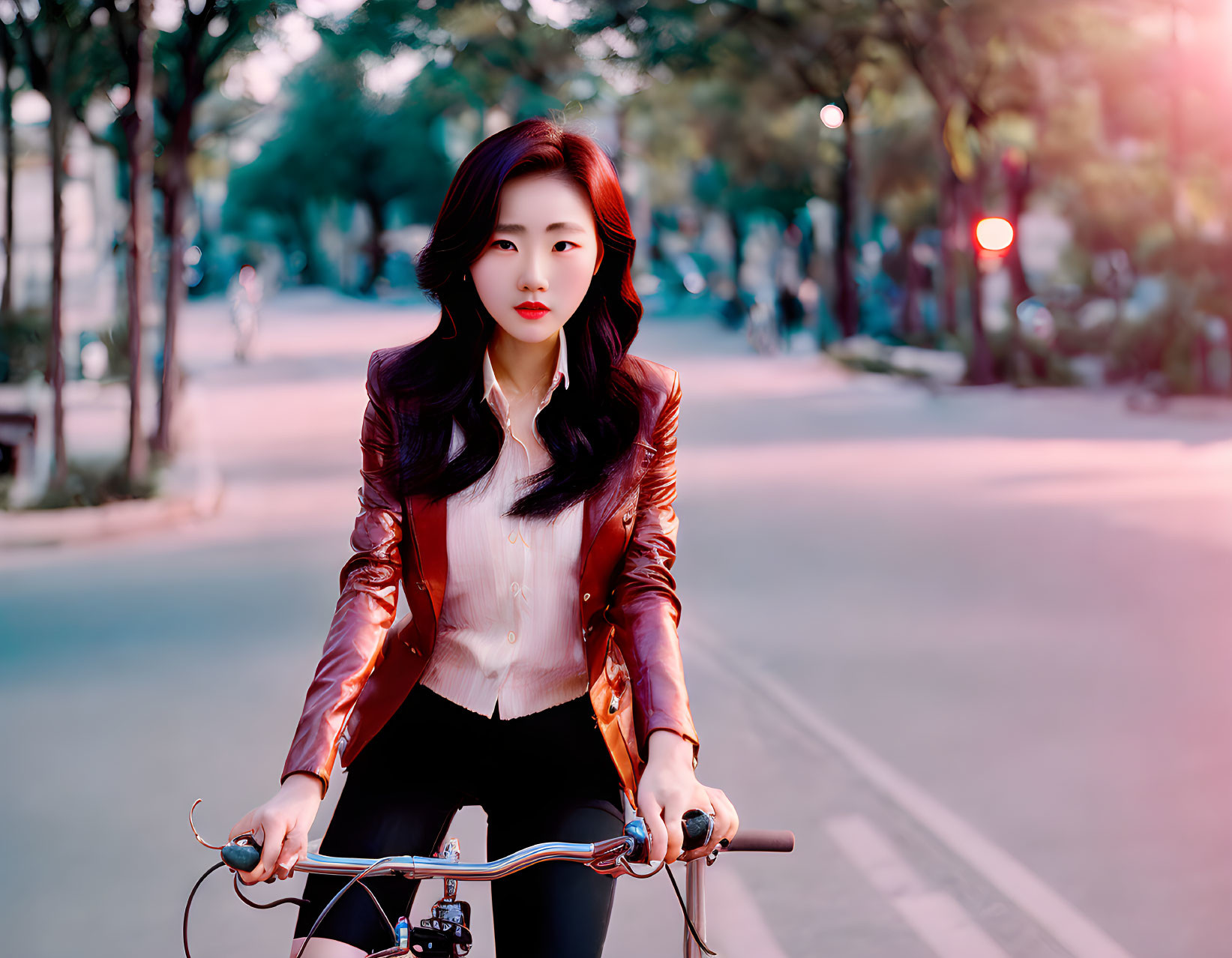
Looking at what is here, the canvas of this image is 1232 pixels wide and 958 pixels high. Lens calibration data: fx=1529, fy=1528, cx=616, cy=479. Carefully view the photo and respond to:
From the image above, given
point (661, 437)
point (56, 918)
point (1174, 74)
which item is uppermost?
point (1174, 74)

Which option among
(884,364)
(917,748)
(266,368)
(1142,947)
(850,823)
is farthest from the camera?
(266,368)

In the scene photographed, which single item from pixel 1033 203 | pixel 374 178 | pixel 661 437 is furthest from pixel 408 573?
pixel 374 178

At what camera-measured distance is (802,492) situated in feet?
45.2

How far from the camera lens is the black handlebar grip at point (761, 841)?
2145 mm

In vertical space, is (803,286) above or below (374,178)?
below

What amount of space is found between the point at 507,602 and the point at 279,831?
0.57m

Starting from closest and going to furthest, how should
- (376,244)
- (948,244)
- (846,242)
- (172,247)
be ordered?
(172,247) < (948,244) < (846,242) < (376,244)

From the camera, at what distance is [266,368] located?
3188cm

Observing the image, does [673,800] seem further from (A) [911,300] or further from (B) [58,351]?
(A) [911,300]

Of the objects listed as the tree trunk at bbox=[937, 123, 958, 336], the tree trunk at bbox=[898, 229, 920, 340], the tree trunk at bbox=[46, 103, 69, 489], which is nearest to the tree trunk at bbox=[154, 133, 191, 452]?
the tree trunk at bbox=[46, 103, 69, 489]

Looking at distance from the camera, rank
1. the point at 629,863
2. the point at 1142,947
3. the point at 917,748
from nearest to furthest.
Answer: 1. the point at 629,863
2. the point at 1142,947
3. the point at 917,748

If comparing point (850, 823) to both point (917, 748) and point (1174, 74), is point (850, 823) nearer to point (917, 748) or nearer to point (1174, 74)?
point (917, 748)

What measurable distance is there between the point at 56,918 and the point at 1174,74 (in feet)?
72.0

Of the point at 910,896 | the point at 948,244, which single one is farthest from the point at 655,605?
the point at 948,244
